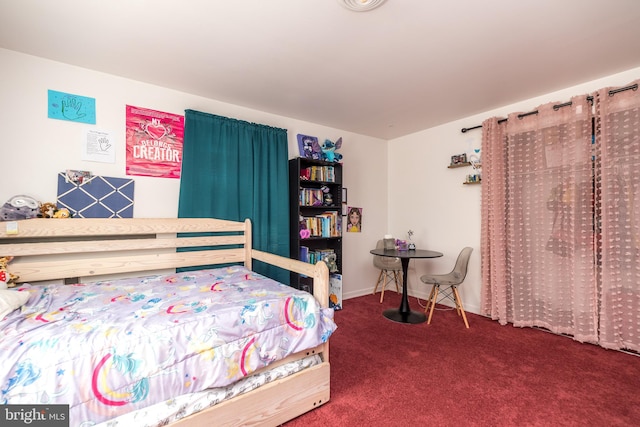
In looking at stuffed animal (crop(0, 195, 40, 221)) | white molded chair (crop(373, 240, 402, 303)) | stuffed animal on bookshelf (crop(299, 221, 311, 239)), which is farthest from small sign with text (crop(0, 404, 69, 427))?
white molded chair (crop(373, 240, 402, 303))

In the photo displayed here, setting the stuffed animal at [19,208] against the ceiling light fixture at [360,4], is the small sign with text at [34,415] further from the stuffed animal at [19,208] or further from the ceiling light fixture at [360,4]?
the ceiling light fixture at [360,4]

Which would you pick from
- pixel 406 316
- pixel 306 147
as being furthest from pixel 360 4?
pixel 406 316

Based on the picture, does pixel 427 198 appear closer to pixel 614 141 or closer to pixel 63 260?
pixel 614 141

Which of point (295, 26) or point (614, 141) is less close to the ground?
point (295, 26)

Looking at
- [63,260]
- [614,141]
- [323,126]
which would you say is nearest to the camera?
[63,260]

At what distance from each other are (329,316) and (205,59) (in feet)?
7.00

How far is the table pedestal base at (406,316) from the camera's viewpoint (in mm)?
3197

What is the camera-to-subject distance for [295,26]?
190cm

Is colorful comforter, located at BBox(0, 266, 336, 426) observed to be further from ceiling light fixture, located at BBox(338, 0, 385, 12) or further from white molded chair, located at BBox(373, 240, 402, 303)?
white molded chair, located at BBox(373, 240, 402, 303)

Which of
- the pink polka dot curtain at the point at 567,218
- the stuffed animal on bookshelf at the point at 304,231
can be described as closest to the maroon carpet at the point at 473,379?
the pink polka dot curtain at the point at 567,218

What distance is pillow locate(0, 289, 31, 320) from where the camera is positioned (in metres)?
1.45

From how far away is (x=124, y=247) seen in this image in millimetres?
2432

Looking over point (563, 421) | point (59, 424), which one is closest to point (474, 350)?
point (563, 421)

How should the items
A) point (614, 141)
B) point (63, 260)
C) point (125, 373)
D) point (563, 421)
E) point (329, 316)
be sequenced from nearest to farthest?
point (125, 373), point (563, 421), point (329, 316), point (63, 260), point (614, 141)
